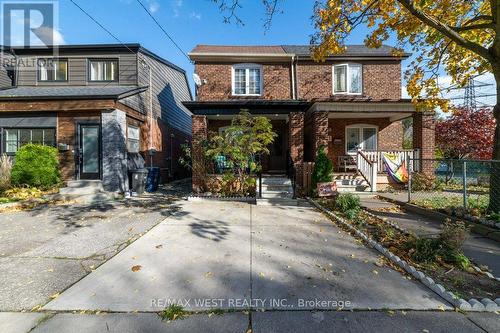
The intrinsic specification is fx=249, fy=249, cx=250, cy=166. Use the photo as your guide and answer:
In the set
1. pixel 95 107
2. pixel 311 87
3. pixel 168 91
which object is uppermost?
A: pixel 168 91

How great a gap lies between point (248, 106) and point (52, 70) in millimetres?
10807

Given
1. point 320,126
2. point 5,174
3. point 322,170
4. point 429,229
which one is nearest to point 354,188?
point 322,170

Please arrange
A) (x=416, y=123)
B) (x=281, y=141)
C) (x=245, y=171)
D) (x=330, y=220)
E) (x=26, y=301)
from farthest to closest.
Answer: (x=281, y=141) → (x=416, y=123) → (x=245, y=171) → (x=330, y=220) → (x=26, y=301)

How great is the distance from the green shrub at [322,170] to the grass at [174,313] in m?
6.85

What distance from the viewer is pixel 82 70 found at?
1259 centimetres

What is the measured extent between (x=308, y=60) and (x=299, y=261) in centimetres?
1156

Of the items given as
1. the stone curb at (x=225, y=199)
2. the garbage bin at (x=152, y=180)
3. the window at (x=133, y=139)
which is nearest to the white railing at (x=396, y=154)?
the stone curb at (x=225, y=199)

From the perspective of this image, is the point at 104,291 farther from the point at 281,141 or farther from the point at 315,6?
the point at 281,141

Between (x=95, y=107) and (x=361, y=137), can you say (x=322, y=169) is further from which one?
(x=95, y=107)

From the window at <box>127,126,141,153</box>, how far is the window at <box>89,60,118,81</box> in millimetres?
3305

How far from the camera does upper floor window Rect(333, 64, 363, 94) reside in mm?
12781

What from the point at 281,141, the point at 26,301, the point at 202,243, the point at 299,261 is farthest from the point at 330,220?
the point at 281,141

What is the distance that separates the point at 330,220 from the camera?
6.00m

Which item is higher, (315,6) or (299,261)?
(315,6)
